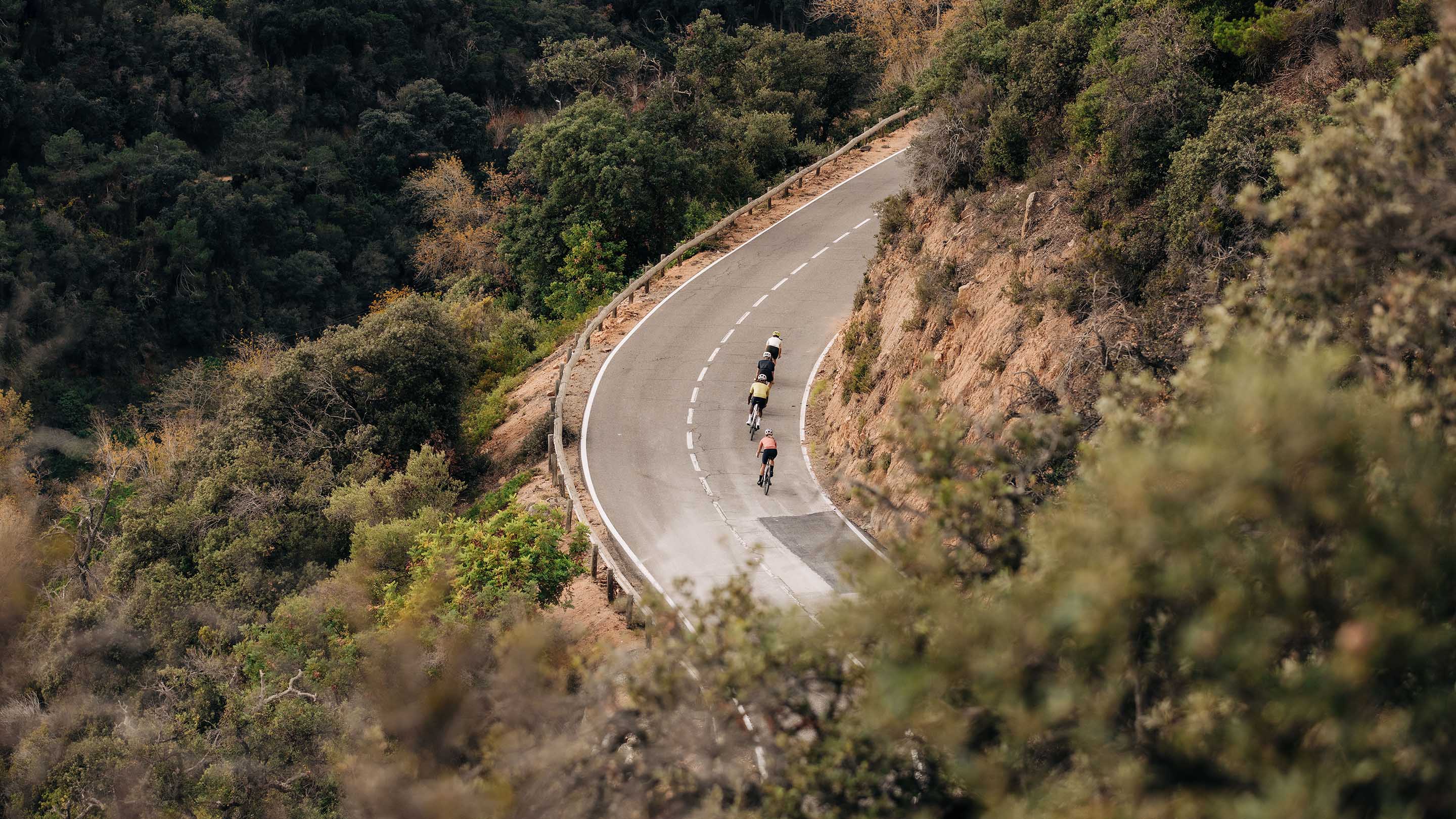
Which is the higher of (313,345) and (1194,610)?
(313,345)

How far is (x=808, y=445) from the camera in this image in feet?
82.0

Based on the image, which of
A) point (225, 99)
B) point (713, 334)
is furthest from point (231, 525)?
point (225, 99)

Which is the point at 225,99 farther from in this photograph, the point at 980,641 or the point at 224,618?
the point at 980,641

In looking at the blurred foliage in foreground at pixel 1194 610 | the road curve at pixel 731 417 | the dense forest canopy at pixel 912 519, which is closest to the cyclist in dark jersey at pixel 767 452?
the road curve at pixel 731 417

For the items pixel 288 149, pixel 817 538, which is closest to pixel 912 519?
pixel 817 538

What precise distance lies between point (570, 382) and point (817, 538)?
10307 mm

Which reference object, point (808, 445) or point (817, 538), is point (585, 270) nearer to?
point (808, 445)

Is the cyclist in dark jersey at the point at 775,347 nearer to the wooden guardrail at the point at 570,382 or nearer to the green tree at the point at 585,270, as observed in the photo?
the wooden guardrail at the point at 570,382

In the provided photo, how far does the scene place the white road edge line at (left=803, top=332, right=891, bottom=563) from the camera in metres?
20.5

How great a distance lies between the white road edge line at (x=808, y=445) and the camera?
20.5 meters

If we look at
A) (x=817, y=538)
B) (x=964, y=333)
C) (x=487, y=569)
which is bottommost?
(x=817, y=538)

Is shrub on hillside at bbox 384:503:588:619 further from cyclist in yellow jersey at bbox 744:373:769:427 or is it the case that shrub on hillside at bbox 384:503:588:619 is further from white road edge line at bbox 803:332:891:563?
cyclist in yellow jersey at bbox 744:373:769:427

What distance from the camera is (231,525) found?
75.3 feet

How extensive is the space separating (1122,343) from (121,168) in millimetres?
52538
